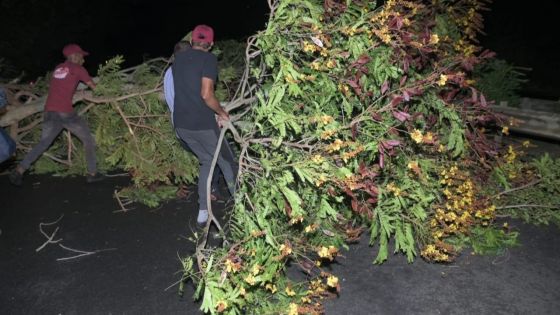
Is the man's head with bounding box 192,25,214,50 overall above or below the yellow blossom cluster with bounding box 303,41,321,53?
below

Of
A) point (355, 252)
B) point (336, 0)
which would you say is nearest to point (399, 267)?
point (355, 252)

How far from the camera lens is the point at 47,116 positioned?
19.5 feet

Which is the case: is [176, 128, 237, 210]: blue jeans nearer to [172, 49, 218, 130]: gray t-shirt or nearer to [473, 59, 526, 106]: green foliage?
[172, 49, 218, 130]: gray t-shirt

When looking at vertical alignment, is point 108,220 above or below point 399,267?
below

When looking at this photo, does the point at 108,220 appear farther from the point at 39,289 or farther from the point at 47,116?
the point at 47,116

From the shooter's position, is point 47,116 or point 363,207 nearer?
point 363,207

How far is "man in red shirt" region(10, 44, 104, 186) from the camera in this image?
5.79m

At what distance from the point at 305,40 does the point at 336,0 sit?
0.73 m

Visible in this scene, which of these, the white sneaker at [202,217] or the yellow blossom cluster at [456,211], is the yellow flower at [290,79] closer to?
the yellow blossom cluster at [456,211]

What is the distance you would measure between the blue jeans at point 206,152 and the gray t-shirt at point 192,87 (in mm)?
80

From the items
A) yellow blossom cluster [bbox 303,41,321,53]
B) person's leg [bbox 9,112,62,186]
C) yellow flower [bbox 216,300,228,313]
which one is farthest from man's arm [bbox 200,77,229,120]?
person's leg [bbox 9,112,62,186]

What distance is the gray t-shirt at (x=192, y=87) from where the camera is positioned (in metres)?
4.13

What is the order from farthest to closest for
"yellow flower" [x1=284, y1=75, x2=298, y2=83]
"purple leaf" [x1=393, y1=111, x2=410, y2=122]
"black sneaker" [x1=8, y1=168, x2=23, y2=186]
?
"black sneaker" [x1=8, y1=168, x2=23, y2=186]
"yellow flower" [x1=284, y1=75, x2=298, y2=83]
"purple leaf" [x1=393, y1=111, x2=410, y2=122]

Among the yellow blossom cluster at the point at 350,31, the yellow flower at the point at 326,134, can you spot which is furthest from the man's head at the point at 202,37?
the yellow flower at the point at 326,134
